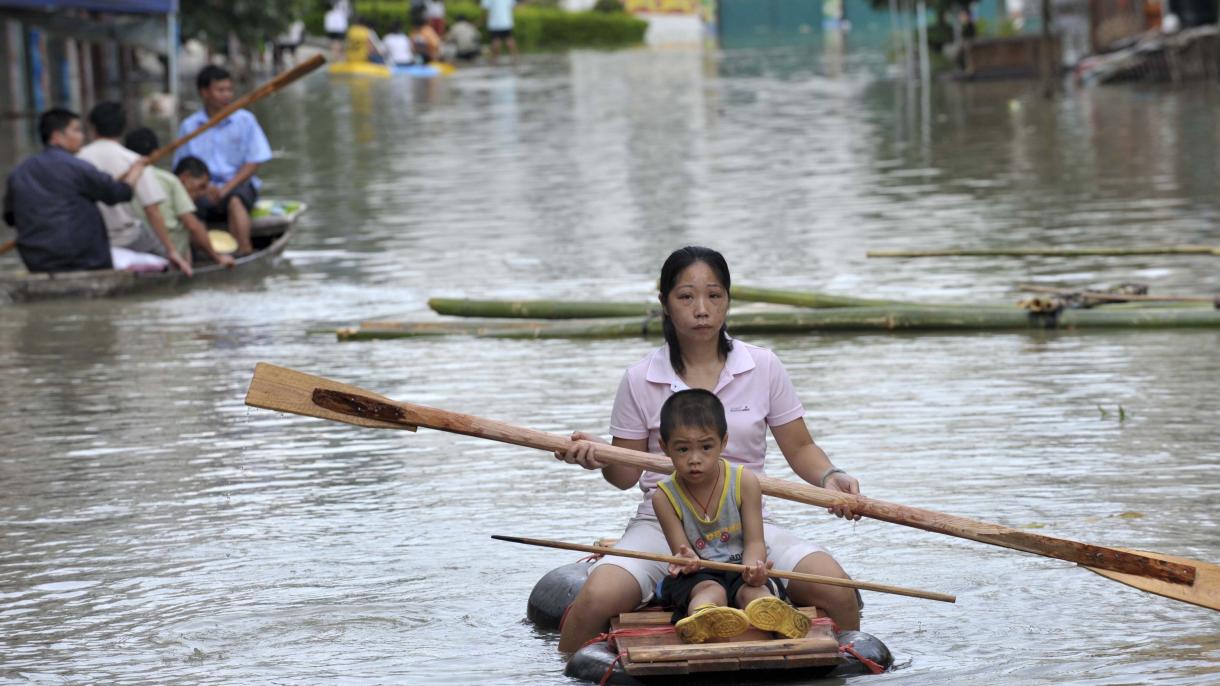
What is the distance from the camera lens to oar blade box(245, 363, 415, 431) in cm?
534

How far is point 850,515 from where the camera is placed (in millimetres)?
5090

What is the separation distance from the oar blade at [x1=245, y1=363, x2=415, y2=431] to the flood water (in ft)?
2.08

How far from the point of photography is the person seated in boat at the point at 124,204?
39.9 ft

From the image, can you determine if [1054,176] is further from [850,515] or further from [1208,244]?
[850,515]

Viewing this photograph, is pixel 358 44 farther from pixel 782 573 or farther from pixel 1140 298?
pixel 782 573

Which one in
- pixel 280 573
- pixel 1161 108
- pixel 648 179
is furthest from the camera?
pixel 1161 108

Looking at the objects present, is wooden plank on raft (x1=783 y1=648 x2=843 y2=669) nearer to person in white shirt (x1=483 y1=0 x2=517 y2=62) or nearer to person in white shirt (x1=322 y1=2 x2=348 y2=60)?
person in white shirt (x1=483 y1=0 x2=517 y2=62)

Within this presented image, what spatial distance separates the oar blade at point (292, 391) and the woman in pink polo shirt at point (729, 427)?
0.63m

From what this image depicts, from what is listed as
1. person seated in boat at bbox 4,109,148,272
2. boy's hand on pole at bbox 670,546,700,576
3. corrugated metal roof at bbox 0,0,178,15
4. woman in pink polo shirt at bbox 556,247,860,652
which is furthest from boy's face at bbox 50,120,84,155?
corrugated metal roof at bbox 0,0,178,15

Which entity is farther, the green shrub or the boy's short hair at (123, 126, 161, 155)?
the green shrub

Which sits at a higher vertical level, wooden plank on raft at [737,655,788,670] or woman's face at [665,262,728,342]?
woman's face at [665,262,728,342]

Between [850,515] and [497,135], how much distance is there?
19032mm

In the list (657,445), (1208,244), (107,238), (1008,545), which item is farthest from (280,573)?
(1208,244)

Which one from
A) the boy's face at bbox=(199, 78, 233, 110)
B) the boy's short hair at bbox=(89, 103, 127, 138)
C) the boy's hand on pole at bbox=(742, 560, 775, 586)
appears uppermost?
the boy's face at bbox=(199, 78, 233, 110)
